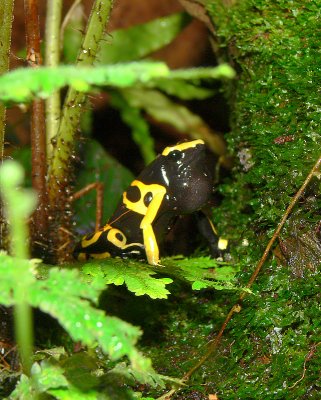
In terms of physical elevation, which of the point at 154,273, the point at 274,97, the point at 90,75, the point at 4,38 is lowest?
the point at 154,273

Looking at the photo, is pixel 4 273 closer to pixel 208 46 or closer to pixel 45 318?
pixel 45 318

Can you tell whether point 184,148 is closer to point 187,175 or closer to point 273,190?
point 187,175

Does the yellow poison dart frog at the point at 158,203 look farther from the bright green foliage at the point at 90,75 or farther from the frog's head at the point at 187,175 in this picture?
the bright green foliage at the point at 90,75

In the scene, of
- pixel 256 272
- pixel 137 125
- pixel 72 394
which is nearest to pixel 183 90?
pixel 137 125

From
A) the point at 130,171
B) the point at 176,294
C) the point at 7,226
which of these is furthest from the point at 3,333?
the point at 130,171

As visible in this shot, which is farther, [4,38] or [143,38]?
[143,38]

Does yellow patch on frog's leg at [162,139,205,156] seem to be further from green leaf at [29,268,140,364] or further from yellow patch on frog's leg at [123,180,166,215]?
green leaf at [29,268,140,364]

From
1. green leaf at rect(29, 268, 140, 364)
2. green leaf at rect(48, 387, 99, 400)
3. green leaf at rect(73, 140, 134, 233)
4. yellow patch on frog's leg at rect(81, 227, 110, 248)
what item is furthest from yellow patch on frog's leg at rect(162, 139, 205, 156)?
green leaf at rect(29, 268, 140, 364)

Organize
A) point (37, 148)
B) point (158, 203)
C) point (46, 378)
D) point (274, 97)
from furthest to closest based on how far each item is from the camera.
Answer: point (158, 203)
point (37, 148)
point (274, 97)
point (46, 378)

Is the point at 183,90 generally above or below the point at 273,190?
above
